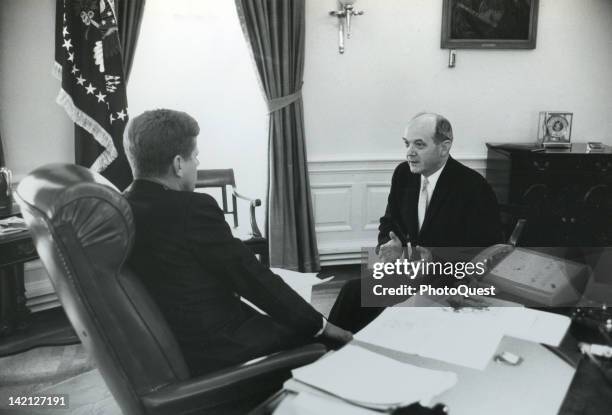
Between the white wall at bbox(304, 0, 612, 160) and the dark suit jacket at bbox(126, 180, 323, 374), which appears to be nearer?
the dark suit jacket at bbox(126, 180, 323, 374)

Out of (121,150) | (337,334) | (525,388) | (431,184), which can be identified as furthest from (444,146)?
(121,150)

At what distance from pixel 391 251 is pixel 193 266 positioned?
3.57 feet

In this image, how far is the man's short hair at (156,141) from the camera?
147 centimetres

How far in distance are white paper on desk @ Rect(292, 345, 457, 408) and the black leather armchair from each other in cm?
23

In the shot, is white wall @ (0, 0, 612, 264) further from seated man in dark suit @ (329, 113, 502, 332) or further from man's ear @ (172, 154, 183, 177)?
man's ear @ (172, 154, 183, 177)

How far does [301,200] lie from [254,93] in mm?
867

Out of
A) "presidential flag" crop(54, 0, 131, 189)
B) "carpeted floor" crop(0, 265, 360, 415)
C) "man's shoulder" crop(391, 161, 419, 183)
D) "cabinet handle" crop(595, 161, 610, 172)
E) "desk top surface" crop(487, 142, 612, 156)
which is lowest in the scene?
"carpeted floor" crop(0, 265, 360, 415)

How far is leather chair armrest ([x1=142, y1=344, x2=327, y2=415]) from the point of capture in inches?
47.6

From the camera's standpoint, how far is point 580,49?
426 centimetres

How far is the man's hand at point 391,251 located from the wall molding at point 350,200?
1.83 metres

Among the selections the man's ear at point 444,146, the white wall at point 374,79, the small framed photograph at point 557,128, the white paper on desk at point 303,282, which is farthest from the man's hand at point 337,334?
the small framed photograph at point 557,128

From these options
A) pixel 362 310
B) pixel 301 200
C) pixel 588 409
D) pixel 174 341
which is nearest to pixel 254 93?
pixel 301 200

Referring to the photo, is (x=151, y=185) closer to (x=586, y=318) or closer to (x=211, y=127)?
(x=586, y=318)

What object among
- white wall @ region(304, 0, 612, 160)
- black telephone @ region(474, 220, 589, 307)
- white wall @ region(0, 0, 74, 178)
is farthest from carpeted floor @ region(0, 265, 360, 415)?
white wall @ region(304, 0, 612, 160)
